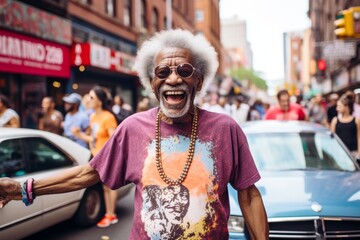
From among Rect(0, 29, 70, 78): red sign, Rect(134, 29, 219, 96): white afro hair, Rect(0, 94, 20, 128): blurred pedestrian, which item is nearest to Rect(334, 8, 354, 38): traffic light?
Rect(0, 29, 70, 78): red sign

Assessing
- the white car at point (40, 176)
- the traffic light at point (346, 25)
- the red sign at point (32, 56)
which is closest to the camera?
the white car at point (40, 176)

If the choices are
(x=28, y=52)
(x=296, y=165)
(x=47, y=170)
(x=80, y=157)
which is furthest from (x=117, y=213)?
(x=28, y=52)

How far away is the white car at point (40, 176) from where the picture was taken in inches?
175

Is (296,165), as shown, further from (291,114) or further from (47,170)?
(291,114)

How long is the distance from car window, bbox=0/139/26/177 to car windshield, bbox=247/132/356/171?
263cm

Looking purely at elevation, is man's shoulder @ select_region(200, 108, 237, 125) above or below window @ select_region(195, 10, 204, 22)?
below

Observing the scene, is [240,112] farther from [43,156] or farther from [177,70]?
[177,70]

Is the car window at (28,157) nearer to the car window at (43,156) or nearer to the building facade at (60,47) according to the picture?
the car window at (43,156)

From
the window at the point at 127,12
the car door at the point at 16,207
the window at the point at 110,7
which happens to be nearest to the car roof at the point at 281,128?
the car door at the point at 16,207

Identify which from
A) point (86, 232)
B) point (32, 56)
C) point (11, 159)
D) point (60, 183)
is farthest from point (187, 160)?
point (32, 56)

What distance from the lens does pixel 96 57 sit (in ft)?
52.0

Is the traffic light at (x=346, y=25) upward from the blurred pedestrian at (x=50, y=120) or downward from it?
upward

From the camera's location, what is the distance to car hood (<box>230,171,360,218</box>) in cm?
345

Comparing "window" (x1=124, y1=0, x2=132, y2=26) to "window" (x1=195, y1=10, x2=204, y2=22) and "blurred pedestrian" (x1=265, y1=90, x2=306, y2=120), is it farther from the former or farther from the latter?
"window" (x1=195, y1=10, x2=204, y2=22)
